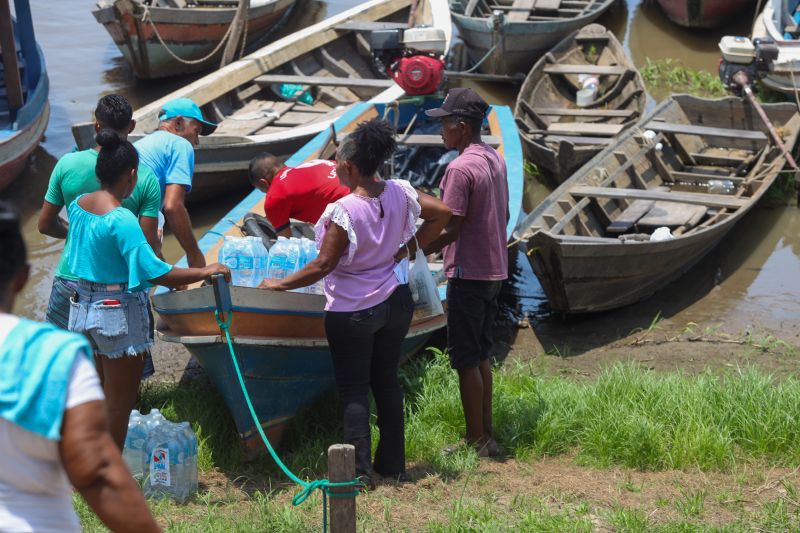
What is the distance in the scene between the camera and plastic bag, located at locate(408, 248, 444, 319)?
15.6 feet

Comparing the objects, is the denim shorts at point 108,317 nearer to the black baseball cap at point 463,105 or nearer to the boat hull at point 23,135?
the black baseball cap at point 463,105

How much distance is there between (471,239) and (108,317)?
5.79 feet

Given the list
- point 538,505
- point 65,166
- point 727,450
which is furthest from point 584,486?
point 65,166

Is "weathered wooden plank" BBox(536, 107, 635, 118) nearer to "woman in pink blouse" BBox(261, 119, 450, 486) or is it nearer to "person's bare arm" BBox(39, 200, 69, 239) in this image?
"woman in pink blouse" BBox(261, 119, 450, 486)

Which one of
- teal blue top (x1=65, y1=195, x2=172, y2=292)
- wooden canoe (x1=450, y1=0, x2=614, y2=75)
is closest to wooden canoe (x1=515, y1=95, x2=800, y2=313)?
wooden canoe (x1=450, y1=0, x2=614, y2=75)

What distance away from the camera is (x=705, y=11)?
48.3 ft

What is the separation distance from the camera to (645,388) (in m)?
5.66

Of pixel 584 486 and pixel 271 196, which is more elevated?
pixel 271 196

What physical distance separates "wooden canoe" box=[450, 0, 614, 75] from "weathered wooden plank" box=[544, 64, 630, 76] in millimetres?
1381

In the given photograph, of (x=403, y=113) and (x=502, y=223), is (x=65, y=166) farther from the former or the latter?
(x=403, y=113)

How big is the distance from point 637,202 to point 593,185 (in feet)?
1.36

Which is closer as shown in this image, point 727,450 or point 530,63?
point 727,450

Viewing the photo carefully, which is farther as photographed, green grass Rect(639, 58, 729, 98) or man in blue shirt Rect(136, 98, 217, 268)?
green grass Rect(639, 58, 729, 98)

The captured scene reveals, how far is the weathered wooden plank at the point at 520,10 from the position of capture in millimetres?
14062
